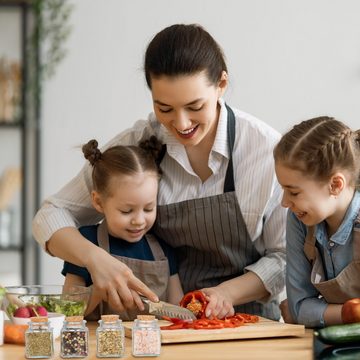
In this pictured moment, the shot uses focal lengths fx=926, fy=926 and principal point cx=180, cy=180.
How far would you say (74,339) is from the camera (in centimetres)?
189

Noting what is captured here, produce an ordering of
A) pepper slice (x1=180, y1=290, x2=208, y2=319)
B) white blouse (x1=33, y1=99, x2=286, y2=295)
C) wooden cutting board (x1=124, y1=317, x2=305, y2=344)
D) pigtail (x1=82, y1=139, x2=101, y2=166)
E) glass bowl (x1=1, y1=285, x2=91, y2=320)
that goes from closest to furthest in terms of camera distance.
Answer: wooden cutting board (x1=124, y1=317, x2=305, y2=344)
glass bowl (x1=1, y1=285, x2=91, y2=320)
pepper slice (x1=180, y1=290, x2=208, y2=319)
white blouse (x1=33, y1=99, x2=286, y2=295)
pigtail (x1=82, y1=139, x2=101, y2=166)

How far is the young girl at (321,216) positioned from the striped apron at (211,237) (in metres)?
0.22

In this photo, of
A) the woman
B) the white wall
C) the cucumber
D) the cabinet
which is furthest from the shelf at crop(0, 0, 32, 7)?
the cucumber

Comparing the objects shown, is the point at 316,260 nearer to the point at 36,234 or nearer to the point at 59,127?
the point at 36,234

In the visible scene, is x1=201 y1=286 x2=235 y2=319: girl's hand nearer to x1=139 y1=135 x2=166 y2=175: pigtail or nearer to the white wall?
x1=139 y1=135 x2=166 y2=175: pigtail

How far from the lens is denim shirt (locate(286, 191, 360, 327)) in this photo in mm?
2363

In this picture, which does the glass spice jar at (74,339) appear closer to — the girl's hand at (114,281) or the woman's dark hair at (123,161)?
the girl's hand at (114,281)

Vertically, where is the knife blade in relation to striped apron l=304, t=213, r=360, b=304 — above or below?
below

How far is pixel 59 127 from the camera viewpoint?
502 cm

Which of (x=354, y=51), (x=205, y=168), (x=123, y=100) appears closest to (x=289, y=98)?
(x=354, y=51)

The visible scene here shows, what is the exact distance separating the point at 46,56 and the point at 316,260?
9.76ft

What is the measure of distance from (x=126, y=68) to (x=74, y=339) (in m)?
3.18

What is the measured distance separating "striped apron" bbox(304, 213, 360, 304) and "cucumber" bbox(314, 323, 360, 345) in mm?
389

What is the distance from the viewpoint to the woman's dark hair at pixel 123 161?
265cm
